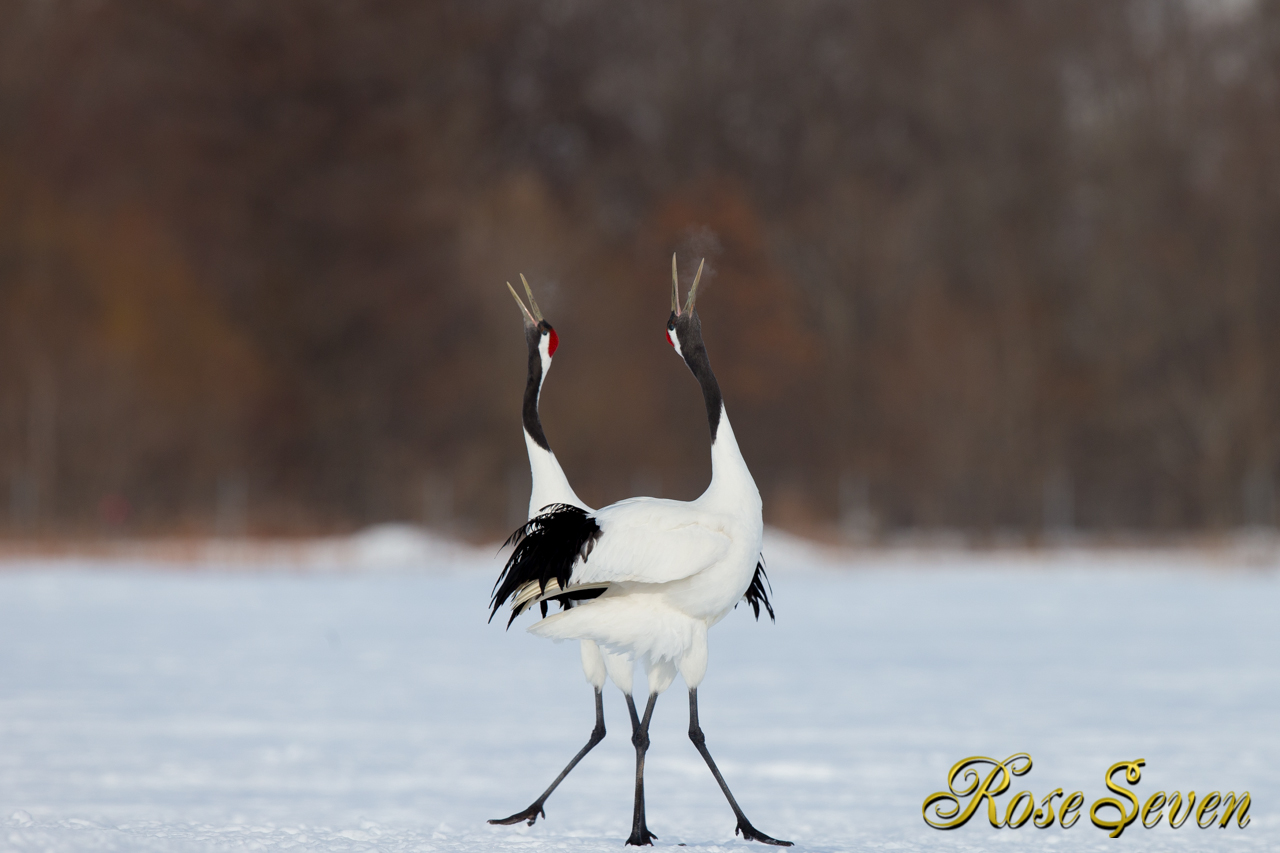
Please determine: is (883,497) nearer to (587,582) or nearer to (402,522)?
(402,522)

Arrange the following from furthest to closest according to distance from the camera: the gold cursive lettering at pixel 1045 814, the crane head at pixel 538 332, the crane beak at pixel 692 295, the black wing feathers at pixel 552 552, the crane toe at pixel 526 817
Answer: the gold cursive lettering at pixel 1045 814 < the crane toe at pixel 526 817 < the crane head at pixel 538 332 < the crane beak at pixel 692 295 < the black wing feathers at pixel 552 552

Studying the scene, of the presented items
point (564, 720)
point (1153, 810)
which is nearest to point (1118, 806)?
point (1153, 810)

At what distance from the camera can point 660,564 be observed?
5414mm

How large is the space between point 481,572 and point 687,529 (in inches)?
771

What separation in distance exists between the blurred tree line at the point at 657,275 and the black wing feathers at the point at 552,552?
26.1 meters

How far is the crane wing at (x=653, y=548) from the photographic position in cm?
541

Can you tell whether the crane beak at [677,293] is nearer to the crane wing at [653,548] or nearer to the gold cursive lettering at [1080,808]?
the crane wing at [653,548]

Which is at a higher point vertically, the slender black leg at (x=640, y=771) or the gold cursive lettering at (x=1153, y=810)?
the slender black leg at (x=640, y=771)

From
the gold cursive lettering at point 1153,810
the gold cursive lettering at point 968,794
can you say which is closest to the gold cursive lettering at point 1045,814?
the gold cursive lettering at point 968,794

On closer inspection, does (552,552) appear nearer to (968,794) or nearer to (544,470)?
(544,470)

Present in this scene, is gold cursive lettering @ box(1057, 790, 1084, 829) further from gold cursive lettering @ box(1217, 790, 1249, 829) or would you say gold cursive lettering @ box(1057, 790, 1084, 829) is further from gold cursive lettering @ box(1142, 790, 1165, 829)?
gold cursive lettering @ box(1217, 790, 1249, 829)

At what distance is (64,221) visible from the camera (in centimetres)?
3447

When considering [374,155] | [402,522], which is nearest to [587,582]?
[402,522]

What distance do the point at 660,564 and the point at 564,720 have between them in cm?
517
